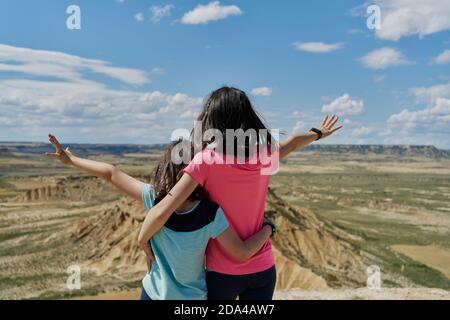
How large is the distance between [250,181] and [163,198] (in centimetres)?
54

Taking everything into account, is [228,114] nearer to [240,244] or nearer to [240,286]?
[240,244]

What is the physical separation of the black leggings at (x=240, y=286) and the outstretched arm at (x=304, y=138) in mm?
863

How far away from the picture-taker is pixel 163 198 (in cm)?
290

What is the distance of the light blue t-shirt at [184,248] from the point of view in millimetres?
2871

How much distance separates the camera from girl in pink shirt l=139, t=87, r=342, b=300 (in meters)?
2.91

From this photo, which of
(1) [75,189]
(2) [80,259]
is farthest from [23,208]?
(2) [80,259]

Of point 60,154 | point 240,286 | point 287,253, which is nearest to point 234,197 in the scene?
point 240,286

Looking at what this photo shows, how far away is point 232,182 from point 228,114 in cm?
41

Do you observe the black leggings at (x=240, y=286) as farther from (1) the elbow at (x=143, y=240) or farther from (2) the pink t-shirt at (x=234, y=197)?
(1) the elbow at (x=143, y=240)

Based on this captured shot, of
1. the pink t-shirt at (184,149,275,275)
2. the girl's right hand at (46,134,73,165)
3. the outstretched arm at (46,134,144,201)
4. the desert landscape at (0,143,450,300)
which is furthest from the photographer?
the desert landscape at (0,143,450,300)

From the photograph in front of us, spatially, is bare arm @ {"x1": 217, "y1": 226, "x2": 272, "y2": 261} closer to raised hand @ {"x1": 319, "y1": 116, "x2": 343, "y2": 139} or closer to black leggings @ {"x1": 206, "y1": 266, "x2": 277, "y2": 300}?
black leggings @ {"x1": 206, "y1": 266, "x2": 277, "y2": 300}

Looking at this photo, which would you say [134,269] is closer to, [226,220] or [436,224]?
[226,220]

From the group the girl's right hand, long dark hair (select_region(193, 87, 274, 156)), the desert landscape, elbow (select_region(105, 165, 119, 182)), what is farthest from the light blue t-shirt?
the desert landscape

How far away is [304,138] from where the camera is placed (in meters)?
3.59
